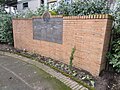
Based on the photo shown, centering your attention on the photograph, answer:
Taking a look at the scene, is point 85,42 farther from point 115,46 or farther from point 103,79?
point 103,79

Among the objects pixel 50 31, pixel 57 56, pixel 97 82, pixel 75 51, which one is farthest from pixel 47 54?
pixel 97 82

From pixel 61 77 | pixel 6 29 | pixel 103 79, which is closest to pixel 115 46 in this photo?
pixel 103 79

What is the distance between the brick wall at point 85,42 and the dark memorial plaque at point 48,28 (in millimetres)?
201

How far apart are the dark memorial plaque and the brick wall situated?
0.66 feet

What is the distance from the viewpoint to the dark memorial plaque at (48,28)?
4569mm

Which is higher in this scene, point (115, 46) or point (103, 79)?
point (115, 46)

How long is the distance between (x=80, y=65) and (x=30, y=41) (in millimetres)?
3158

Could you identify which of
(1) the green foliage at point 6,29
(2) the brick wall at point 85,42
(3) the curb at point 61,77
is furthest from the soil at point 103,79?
(1) the green foliage at point 6,29

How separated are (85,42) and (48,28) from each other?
1901 mm

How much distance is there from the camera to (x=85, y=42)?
3777mm

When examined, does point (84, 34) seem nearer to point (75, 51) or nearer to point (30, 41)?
point (75, 51)

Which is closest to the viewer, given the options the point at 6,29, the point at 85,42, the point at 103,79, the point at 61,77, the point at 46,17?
the point at 103,79

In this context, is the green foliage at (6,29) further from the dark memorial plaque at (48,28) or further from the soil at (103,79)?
the soil at (103,79)

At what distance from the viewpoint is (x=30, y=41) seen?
6.14m
